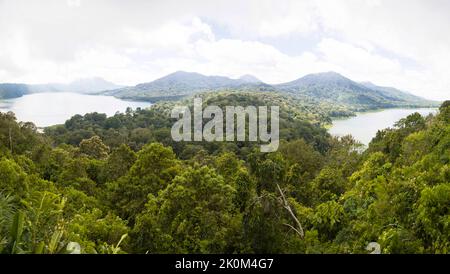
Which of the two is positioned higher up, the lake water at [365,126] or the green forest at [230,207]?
the green forest at [230,207]

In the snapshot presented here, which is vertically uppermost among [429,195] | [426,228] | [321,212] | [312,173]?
[429,195]

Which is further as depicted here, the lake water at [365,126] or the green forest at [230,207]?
the lake water at [365,126]

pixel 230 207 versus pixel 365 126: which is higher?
pixel 230 207

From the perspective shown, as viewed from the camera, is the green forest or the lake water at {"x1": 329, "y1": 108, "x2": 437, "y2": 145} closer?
the green forest

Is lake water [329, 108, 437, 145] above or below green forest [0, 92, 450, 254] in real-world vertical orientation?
below

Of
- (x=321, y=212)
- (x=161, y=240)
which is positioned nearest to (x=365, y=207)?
(x=321, y=212)

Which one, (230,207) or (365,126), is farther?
(365,126)

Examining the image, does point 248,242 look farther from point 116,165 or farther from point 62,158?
point 62,158

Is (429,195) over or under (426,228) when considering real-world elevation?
over
